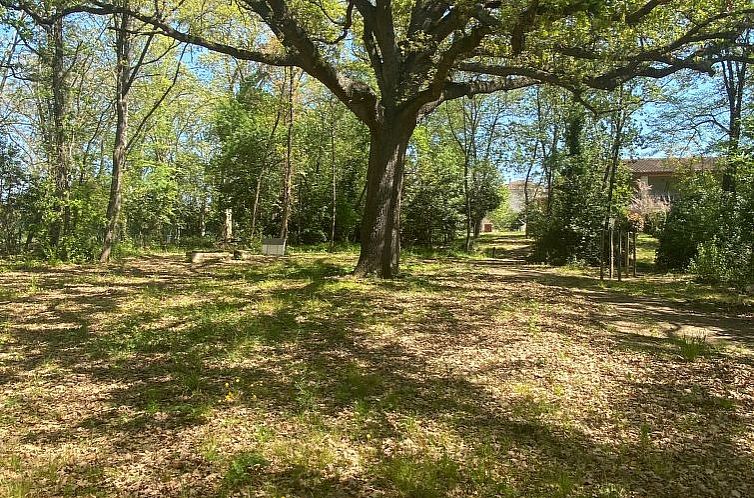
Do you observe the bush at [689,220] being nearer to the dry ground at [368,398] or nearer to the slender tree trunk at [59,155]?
the dry ground at [368,398]

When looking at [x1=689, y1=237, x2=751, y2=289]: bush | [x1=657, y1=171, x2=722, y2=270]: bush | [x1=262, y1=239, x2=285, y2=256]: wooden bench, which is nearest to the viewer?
[x1=689, y1=237, x2=751, y2=289]: bush

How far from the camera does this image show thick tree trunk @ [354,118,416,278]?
10219mm

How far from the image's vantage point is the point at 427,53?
9.84m

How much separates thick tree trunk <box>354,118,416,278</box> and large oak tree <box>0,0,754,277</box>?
2 centimetres

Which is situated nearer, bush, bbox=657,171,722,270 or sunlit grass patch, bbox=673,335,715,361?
sunlit grass patch, bbox=673,335,715,361

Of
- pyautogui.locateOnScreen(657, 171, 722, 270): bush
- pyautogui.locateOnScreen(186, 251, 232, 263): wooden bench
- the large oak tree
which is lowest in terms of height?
pyautogui.locateOnScreen(186, 251, 232, 263): wooden bench

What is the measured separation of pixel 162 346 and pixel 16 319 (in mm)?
2694

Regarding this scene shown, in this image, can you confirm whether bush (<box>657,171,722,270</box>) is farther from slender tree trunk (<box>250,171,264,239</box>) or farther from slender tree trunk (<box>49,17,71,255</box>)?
slender tree trunk (<box>49,17,71,255</box>)

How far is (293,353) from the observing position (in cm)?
571

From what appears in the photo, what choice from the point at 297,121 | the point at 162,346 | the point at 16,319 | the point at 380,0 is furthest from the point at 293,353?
the point at 297,121

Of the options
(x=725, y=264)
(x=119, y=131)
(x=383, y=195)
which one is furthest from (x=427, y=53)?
(x=119, y=131)

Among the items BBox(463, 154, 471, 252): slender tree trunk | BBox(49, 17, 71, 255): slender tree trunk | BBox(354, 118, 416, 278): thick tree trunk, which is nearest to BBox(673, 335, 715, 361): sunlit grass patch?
BBox(354, 118, 416, 278): thick tree trunk

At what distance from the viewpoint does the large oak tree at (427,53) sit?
856 cm

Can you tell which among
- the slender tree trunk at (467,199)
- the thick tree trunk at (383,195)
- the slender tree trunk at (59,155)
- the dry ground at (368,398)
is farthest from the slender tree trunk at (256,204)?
the dry ground at (368,398)
